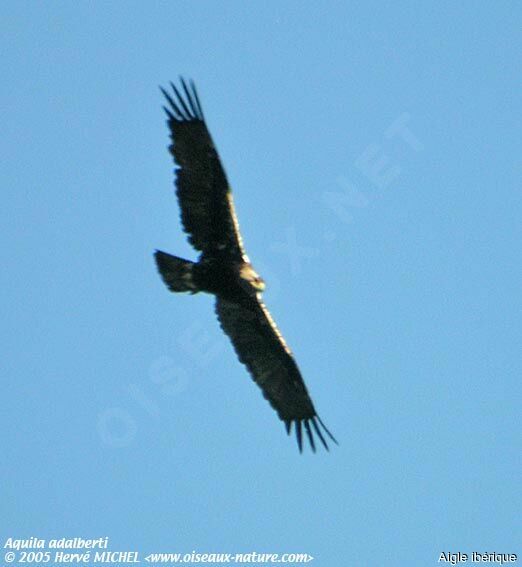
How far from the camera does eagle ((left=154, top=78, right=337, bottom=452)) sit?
15609 millimetres

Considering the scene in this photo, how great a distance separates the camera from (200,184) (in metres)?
15.6

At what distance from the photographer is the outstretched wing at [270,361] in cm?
1661

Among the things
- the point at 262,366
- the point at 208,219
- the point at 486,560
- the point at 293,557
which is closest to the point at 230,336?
the point at 262,366

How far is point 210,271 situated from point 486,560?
466cm

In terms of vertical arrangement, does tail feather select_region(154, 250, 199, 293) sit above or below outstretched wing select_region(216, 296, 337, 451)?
above

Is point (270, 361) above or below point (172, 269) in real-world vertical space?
below

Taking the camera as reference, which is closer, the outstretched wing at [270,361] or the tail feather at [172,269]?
the tail feather at [172,269]

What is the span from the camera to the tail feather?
16000 mm

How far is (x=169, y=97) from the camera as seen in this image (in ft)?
51.8

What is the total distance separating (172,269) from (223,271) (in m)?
0.59

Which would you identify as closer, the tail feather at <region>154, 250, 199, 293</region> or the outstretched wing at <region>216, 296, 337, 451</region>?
the tail feather at <region>154, 250, 199, 293</region>

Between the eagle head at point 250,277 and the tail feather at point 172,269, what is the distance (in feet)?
1.93

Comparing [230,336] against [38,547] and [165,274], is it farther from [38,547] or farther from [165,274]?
[38,547]

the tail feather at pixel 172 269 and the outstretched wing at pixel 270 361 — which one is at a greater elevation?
the tail feather at pixel 172 269
